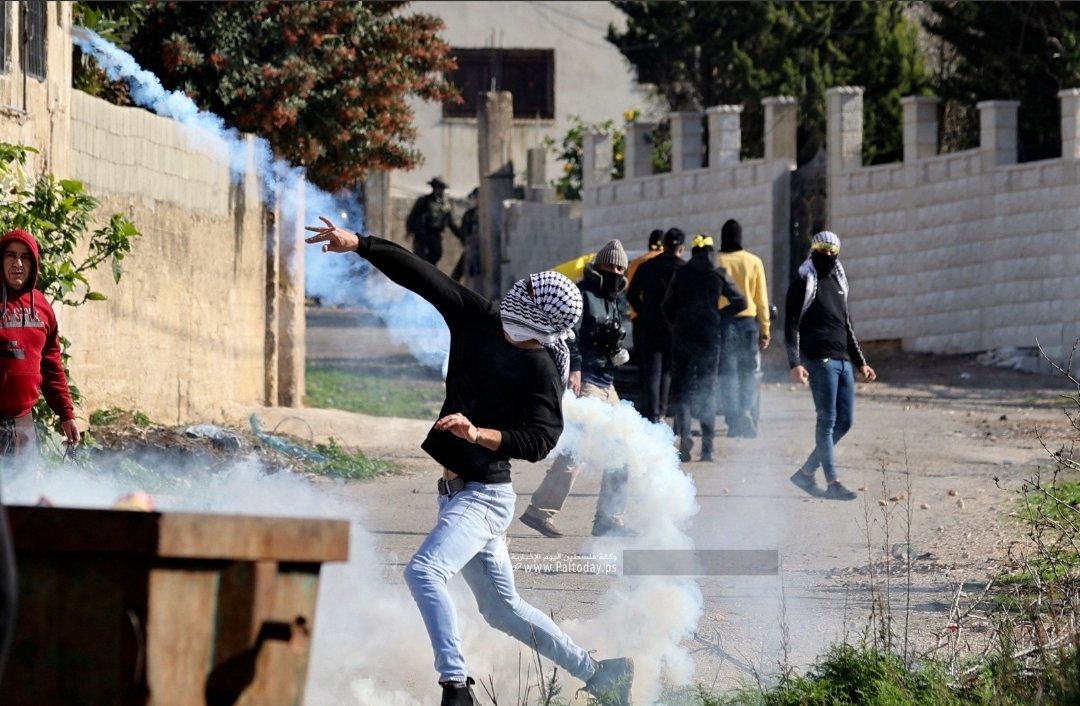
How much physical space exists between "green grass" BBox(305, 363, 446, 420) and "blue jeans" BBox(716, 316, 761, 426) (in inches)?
119

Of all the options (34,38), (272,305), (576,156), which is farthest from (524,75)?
(34,38)

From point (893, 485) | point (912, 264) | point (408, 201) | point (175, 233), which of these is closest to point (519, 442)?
point (893, 485)

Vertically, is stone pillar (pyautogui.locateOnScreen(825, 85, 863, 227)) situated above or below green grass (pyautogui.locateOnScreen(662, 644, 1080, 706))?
above

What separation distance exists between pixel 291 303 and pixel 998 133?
9.54 metres

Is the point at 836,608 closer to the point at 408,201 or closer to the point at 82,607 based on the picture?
the point at 82,607

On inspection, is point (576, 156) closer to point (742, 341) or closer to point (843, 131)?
point (843, 131)

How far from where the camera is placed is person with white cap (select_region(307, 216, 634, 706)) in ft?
18.2

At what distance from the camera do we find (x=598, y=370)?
32.4 ft

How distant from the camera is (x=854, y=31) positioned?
27.7 m

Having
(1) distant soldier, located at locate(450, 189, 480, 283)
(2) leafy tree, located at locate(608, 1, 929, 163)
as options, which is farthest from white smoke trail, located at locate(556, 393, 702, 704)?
(1) distant soldier, located at locate(450, 189, 480, 283)

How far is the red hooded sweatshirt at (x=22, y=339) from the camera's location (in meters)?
7.18

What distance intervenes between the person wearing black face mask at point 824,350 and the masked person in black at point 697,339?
1.90 m

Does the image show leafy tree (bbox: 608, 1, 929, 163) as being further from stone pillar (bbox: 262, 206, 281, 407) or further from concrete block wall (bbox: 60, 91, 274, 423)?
concrete block wall (bbox: 60, 91, 274, 423)

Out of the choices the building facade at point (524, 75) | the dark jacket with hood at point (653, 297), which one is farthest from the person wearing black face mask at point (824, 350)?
the building facade at point (524, 75)
